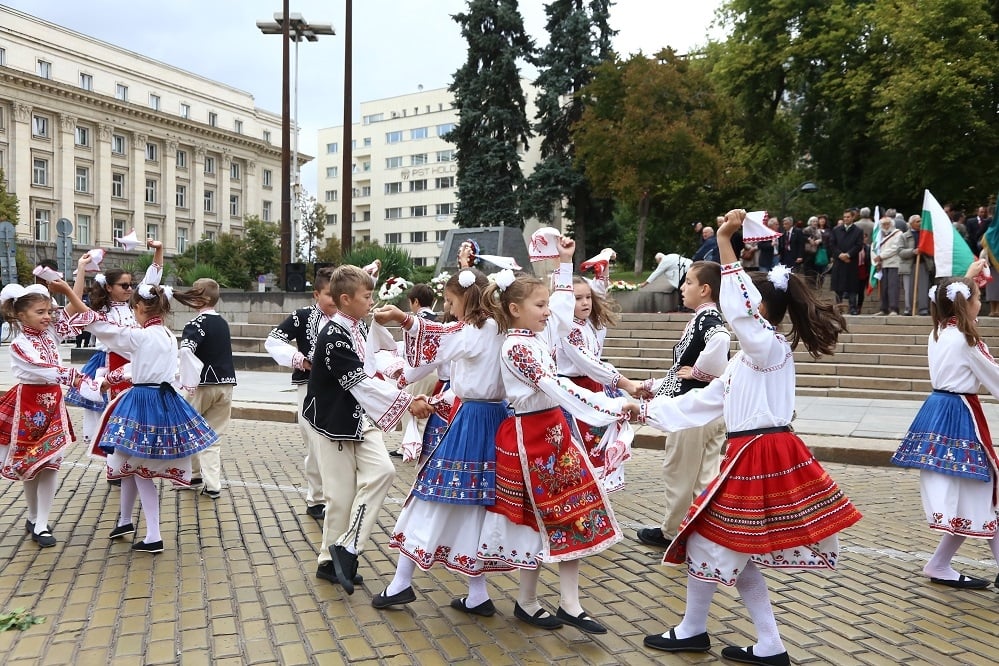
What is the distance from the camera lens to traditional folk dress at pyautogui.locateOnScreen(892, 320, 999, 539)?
4965 millimetres

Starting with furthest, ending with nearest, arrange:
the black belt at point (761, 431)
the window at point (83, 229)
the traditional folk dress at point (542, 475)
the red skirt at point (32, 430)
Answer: the window at point (83, 229)
the red skirt at point (32, 430)
the traditional folk dress at point (542, 475)
the black belt at point (761, 431)

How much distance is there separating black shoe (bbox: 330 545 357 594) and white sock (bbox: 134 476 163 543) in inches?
60.3

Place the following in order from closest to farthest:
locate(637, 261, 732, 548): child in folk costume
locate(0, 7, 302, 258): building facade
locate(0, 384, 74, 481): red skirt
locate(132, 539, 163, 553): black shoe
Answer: locate(637, 261, 732, 548): child in folk costume → locate(132, 539, 163, 553): black shoe → locate(0, 384, 74, 481): red skirt → locate(0, 7, 302, 258): building facade

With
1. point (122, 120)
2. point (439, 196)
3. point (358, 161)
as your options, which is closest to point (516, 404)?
point (122, 120)

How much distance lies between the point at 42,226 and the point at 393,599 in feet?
228

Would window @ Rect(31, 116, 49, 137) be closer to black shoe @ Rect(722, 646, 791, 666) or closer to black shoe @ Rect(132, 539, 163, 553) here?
black shoe @ Rect(132, 539, 163, 553)

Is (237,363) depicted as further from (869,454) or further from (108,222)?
(108,222)

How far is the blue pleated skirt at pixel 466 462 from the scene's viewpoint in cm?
421

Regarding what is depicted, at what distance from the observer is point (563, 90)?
42.8m

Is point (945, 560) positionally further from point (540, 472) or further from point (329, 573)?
point (329, 573)

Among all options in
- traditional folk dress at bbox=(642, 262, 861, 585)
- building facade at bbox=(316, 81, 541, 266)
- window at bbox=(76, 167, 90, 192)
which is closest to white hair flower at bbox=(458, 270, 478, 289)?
traditional folk dress at bbox=(642, 262, 861, 585)

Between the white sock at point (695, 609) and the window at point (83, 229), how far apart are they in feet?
235

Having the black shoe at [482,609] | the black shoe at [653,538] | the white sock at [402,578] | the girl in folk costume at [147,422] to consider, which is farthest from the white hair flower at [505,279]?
the girl in folk costume at [147,422]

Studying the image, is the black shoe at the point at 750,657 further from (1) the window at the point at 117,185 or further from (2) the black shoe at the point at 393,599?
(1) the window at the point at 117,185
